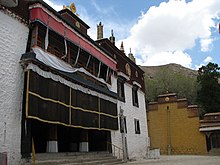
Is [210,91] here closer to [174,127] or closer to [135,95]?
[174,127]

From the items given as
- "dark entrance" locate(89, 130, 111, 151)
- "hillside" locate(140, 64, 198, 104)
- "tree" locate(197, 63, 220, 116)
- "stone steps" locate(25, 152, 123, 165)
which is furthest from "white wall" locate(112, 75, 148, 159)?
"hillside" locate(140, 64, 198, 104)

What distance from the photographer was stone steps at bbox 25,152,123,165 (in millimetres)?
9273

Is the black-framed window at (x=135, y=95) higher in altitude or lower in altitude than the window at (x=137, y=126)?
higher

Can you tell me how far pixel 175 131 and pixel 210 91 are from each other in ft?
20.8

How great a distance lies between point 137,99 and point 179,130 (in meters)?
6.04

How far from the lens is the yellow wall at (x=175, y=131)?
2388cm

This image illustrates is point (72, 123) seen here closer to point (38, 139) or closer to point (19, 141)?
point (38, 139)

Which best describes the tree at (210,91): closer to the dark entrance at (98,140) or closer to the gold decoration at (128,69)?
the gold decoration at (128,69)

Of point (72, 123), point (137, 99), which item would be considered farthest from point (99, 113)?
point (137, 99)

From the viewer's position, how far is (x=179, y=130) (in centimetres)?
2484

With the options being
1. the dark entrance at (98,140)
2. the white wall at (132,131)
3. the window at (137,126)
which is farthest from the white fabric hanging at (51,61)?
the window at (137,126)

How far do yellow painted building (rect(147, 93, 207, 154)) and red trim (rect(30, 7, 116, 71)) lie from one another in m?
11.8

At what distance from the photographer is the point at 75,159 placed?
35.6 ft

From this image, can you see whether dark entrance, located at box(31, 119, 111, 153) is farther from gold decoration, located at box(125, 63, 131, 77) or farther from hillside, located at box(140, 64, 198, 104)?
hillside, located at box(140, 64, 198, 104)
